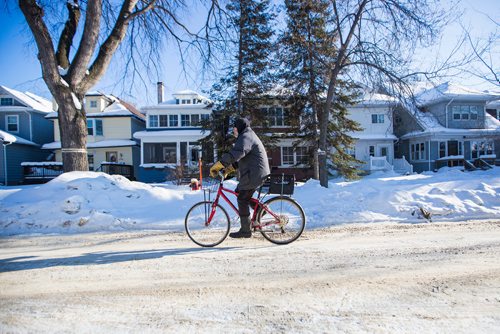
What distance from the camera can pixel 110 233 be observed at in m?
6.39

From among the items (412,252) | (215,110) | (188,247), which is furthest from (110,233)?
(215,110)

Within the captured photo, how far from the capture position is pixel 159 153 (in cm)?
3033

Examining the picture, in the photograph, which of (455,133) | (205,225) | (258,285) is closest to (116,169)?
(205,225)

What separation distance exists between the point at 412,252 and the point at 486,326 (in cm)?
213

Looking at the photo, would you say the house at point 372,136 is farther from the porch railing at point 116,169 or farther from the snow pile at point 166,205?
the porch railing at point 116,169

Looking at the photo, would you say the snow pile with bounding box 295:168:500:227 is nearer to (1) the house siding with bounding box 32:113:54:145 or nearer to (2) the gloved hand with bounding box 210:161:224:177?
(2) the gloved hand with bounding box 210:161:224:177

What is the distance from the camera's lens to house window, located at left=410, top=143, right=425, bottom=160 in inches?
1094

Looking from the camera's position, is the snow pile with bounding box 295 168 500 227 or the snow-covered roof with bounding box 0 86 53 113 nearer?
the snow pile with bounding box 295 168 500 227

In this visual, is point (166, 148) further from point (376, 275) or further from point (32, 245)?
point (376, 275)

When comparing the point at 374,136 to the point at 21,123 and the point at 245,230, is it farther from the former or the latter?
the point at 21,123

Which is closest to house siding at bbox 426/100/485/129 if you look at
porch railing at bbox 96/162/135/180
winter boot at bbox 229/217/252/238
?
porch railing at bbox 96/162/135/180

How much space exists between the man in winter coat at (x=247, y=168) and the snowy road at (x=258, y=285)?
536mm

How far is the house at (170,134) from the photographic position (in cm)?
2700

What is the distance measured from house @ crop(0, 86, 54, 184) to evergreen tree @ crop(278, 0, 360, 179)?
23169 millimetres
